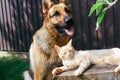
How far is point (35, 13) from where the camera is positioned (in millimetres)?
10023

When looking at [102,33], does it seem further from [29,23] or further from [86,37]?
[29,23]

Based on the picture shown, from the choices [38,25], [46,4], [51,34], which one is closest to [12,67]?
[38,25]

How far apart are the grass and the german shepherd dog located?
3.85 m

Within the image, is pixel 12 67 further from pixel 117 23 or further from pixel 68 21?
pixel 68 21

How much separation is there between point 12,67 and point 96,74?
6.24 metres

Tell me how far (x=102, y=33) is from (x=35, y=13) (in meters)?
1.88

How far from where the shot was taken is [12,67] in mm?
9344

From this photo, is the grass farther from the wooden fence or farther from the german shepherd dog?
the german shepherd dog

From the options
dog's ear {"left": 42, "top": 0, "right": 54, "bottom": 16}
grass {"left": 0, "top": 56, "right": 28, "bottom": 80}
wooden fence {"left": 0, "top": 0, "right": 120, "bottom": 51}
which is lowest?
grass {"left": 0, "top": 56, "right": 28, "bottom": 80}

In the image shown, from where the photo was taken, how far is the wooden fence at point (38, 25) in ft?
29.8

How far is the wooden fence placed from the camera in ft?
29.8

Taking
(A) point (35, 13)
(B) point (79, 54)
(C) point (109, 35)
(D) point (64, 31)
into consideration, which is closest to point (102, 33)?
(C) point (109, 35)

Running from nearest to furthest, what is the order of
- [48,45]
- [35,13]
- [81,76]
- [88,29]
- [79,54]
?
[81,76], [79,54], [48,45], [88,29], [35,13]

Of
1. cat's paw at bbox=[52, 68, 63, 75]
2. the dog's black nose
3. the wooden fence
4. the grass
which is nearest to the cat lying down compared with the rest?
cat's paw at bbox=[52, 68, 63, 75]
